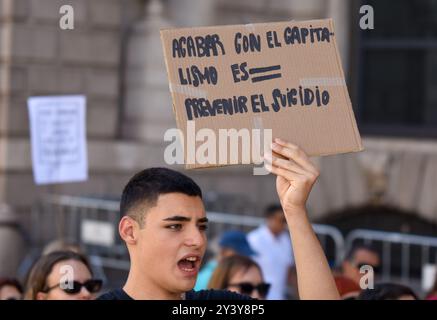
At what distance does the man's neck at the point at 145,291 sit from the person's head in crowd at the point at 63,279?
1.95m

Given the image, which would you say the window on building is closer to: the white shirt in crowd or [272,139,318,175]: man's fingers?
the white shirt in crowd

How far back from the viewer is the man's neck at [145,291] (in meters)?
3.82

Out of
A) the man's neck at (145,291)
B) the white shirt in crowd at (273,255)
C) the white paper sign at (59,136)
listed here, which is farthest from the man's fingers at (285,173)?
the white shirt in crowd at (273,255)

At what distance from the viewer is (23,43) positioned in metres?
14.0

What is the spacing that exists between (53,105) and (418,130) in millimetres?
5704

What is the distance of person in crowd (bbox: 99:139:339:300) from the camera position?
3.57 m

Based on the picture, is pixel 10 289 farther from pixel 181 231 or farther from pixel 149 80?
pixel 149 80

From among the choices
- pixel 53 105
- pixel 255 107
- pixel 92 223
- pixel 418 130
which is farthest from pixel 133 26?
pixel 255 107

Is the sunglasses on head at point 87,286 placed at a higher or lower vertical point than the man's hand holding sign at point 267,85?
lower

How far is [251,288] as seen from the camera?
270 inches

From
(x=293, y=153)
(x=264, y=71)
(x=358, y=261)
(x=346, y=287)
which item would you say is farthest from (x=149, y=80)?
(x=293, y=153)

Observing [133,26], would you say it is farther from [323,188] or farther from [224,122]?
[224,122]

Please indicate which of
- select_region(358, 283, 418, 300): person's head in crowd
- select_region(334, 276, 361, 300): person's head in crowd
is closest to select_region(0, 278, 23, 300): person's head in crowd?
select_region(334, 276, 361, 300): person's head in crowd

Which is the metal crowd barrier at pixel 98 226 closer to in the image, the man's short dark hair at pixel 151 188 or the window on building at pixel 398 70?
the window on building at pixel 398 70
